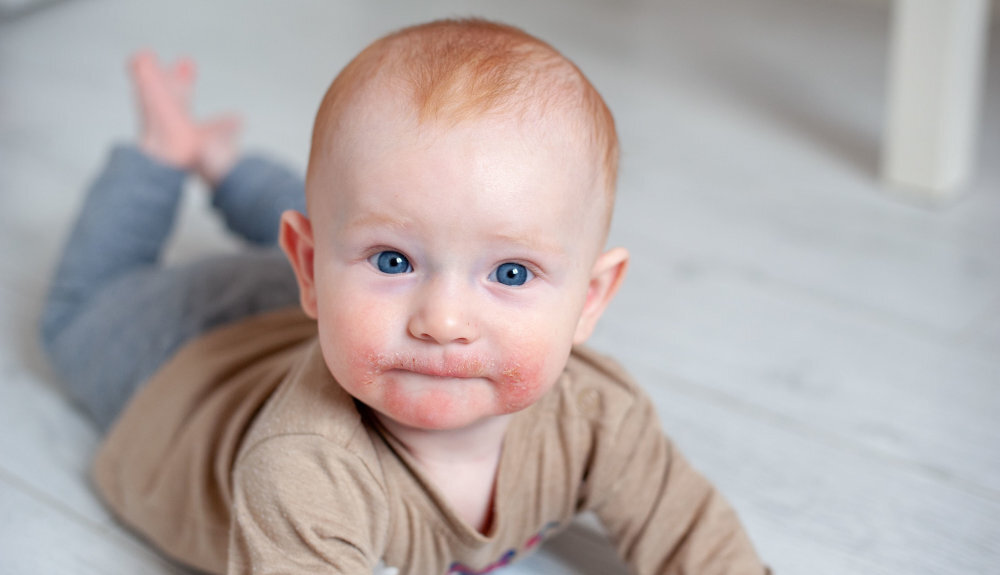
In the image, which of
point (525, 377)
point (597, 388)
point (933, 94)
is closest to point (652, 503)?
point (597, 388)

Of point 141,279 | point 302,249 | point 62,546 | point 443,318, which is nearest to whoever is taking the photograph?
point 443,318

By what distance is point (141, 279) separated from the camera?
0.99 m

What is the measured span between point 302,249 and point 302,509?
0.15 metres

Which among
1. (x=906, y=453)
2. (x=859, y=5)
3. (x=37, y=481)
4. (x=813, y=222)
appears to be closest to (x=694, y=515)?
(x=906, y=453)

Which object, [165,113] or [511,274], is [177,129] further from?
[511,274]

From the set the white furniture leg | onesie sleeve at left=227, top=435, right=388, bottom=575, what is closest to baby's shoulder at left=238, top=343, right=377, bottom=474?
onesie sleeve at left=227, top=435, right=388, bottom=575

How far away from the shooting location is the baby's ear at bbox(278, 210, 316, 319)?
64 cm

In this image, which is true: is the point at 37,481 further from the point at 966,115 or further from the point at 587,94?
the point at 966,115

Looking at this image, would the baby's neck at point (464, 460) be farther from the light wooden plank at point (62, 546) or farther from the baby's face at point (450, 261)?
the light wooden plank at point (62, 546)

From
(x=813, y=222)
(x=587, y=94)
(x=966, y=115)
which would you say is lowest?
(x=813, y=222)

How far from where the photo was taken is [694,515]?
0.73 meters

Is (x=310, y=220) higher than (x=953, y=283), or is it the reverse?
(x=310, y=220)

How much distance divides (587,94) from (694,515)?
299mm

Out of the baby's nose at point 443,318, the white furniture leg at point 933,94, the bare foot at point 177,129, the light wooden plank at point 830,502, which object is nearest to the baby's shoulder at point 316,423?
the baby's nose at point 443,318
